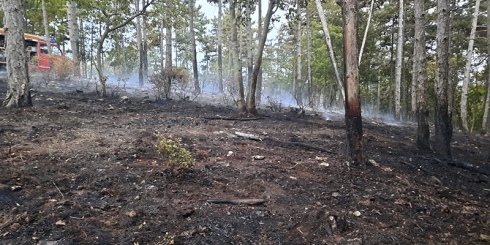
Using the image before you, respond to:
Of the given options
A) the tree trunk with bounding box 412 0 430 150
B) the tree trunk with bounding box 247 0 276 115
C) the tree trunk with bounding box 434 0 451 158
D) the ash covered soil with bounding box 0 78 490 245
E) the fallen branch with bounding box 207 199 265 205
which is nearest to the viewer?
the ash covered soil with bounding box 0 78 490 245

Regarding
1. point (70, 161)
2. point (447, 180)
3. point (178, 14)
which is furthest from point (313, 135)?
point (178, 14)

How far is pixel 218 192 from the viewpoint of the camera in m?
3.05

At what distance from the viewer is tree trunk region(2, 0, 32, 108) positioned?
20.4 ft

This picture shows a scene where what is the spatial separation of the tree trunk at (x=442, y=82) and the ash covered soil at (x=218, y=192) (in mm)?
638

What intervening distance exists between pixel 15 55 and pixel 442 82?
27.6ft

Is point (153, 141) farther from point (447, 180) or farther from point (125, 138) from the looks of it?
point (447, 180)

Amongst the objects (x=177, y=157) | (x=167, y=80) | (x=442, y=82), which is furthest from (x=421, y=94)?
(x=167, y=80)

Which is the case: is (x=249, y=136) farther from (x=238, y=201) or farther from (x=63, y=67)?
(x=63, y=67)

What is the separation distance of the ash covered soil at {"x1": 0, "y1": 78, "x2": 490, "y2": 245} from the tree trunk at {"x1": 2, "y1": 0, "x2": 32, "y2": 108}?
0.85 meters

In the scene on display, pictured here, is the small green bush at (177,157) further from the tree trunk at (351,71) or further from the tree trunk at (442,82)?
the tree trunk at (442,82)

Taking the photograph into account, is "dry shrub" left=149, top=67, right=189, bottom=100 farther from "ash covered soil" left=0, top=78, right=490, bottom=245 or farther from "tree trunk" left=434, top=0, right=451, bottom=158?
"tree trunk" left=434, top=0, right=451, bottom=158

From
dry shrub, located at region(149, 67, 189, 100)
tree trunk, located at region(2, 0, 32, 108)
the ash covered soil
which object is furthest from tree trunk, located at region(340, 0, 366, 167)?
dry shrub, located at region(149, 67, 189, 100)

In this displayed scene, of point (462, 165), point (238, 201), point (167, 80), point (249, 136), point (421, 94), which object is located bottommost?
point (462, 165)

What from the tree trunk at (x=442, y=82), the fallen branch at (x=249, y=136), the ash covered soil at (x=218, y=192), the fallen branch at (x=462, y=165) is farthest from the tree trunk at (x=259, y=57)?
the fallen branch at (x=462, y=165)
